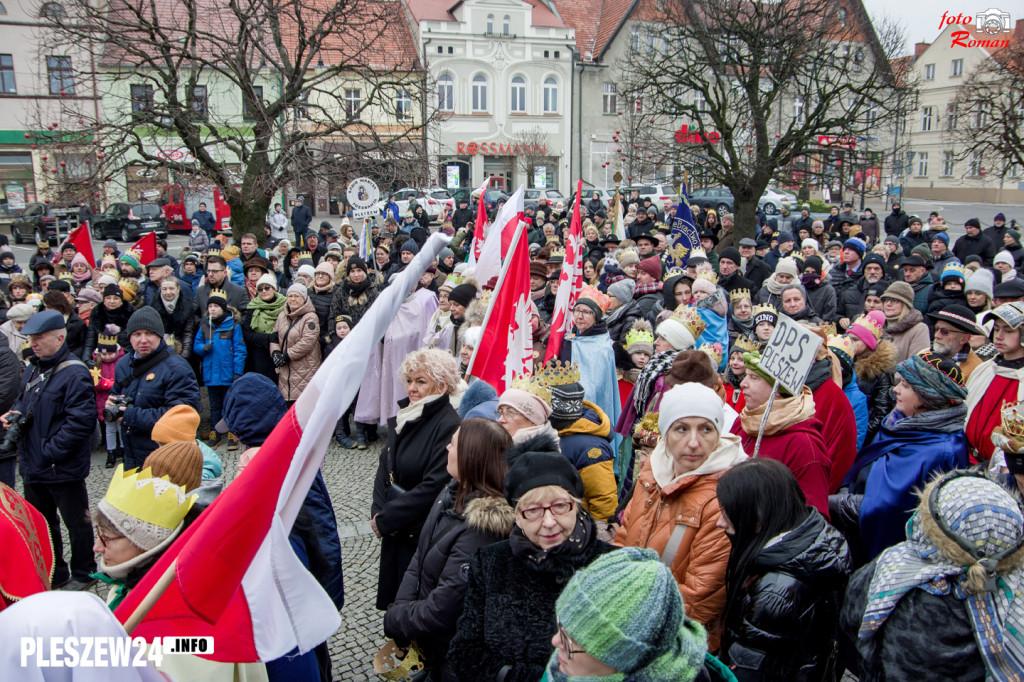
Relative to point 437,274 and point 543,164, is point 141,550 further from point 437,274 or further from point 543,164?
point 543,164

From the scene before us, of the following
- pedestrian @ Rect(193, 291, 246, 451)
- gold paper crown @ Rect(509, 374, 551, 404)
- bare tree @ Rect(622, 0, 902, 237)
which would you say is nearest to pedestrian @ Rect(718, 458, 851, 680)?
gold paper crown @ Rect(509, 374, 551, 404)

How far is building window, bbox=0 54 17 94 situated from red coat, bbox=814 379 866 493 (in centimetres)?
4169

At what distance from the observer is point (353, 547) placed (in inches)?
216

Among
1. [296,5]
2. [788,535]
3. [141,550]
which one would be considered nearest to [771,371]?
[788,535]

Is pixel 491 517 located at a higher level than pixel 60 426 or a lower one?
higher

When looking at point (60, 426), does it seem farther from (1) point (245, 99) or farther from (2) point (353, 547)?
(1) point (245, 99)

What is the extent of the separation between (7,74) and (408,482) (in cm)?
4097

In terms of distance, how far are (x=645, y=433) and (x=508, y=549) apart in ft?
6.20

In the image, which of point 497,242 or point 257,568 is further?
point 497,242

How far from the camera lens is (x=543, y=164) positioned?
43.7 m

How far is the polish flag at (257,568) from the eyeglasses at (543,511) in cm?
72

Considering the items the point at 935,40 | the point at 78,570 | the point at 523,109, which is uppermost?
the point at 935,40

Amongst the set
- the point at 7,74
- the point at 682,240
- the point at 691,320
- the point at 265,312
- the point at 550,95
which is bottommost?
the point at 265,312

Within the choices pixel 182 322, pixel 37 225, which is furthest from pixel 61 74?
pixel 182 322
